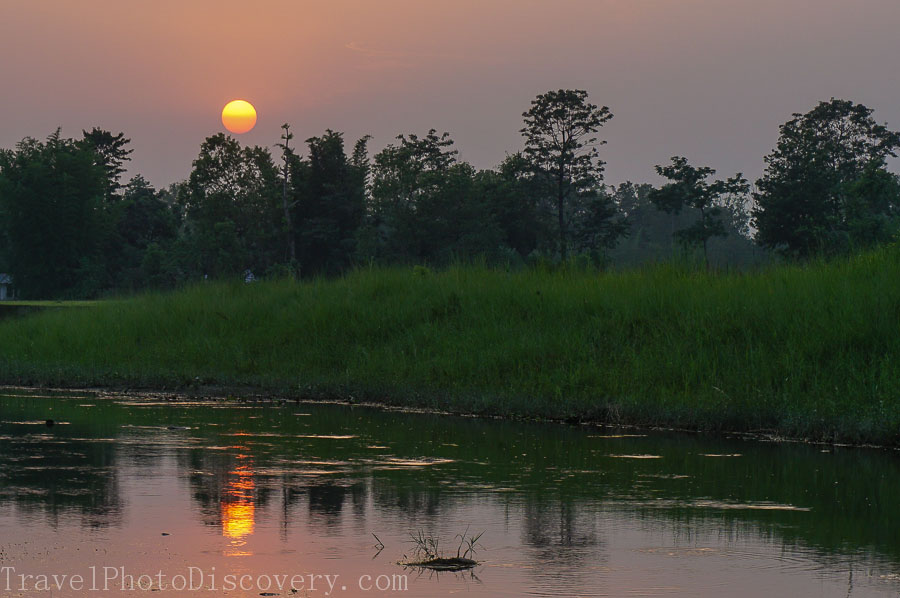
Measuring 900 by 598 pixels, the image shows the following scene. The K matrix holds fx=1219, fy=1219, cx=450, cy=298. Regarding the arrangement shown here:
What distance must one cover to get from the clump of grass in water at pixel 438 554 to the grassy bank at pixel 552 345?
8490 mm

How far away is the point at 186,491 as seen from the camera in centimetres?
1224

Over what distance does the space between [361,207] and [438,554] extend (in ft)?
265

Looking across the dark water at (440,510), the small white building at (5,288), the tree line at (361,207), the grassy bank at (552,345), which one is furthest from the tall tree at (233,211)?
the dark water at (440,510)

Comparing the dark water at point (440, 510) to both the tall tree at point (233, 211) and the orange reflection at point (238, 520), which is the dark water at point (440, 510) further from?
the tall tree at point (233, 211)

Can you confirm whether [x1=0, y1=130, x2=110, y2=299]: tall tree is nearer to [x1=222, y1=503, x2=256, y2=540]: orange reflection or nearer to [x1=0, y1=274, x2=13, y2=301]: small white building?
[x1=0, y1=274, x2=13, y2=301]: small white building

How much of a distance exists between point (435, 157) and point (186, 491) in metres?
85.3

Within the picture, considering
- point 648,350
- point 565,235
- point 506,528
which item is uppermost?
point 565,235

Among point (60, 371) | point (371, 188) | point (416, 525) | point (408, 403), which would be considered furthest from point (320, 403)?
point (371, 188)

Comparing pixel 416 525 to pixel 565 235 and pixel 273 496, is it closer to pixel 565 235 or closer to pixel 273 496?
pixel 273 496

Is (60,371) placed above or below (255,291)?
below

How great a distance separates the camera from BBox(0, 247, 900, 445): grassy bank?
1880 centimetres

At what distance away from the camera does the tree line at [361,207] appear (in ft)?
253

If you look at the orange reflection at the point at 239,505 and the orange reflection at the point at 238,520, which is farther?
the orange reflection at the point at 239,505

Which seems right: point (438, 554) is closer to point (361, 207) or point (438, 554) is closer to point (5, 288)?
point (361, 207)
